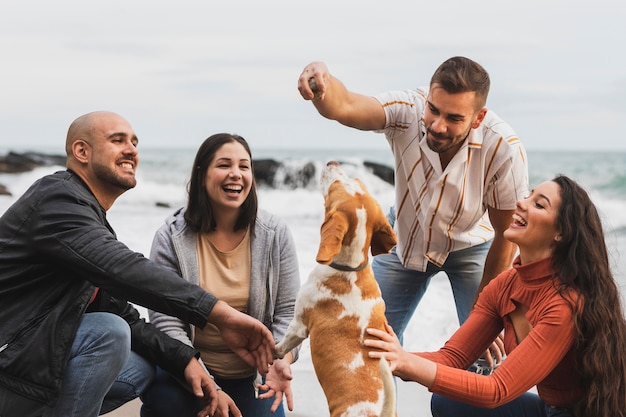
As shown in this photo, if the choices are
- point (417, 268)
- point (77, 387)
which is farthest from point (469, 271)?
point (77, 387)

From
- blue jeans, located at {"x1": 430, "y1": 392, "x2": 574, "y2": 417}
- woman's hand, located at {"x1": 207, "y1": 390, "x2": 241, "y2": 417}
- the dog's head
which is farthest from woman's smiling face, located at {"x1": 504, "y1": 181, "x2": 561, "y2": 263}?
woman's hand, located at {"x1": 207, "y1": 390, "x2": 241, "y2": 417}

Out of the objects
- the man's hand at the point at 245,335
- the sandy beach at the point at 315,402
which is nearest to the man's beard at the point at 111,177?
the man's hand at the point at 245,335

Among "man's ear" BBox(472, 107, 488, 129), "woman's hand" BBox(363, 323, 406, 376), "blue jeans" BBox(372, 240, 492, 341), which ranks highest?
"man's ear" BBox(472, 107, 488, 129)

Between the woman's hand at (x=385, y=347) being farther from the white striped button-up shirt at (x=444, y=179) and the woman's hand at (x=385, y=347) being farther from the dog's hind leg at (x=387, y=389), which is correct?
the white striped button-up shirt at (x=444, y=179)

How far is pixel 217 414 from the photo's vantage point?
3.55m

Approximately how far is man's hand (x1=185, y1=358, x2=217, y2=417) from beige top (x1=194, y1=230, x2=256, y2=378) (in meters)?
0.25

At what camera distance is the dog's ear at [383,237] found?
3039 millimetres

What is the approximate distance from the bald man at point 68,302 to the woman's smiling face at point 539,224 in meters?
1.18

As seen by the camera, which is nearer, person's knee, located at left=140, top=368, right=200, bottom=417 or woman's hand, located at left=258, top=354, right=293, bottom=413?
woman's hand, located at left=258, top=354, right=293, bottom=413

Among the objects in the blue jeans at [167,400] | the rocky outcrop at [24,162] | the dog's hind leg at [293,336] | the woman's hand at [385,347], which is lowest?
the rocky outcrop at [24,162]

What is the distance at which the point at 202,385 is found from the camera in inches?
139

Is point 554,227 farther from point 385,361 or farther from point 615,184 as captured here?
point 615,184

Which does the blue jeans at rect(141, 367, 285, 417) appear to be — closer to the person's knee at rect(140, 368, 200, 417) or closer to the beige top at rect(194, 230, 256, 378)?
the person's knee at rect(140, 368, 200, 417)

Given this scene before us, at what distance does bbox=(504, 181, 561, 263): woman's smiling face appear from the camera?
10.4 feet
